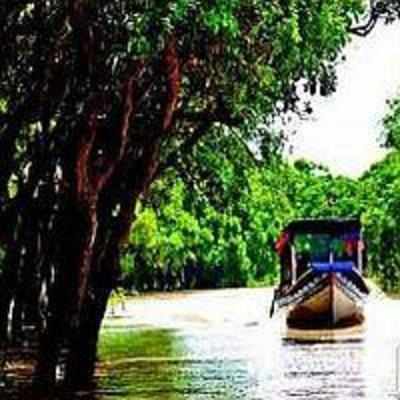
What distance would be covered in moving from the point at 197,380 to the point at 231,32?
10690 millimetres

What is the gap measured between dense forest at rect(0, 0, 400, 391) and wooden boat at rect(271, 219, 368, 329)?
876cm

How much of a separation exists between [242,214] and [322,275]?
19.2ft

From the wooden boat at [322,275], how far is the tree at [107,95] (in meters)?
13.5

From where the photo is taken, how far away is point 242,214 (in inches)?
1261

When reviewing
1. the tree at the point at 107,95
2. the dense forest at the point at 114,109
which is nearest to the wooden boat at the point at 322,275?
the dense forest at the point at 114,109

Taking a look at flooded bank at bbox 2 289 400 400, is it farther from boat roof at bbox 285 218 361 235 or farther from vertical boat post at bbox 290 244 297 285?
boat roof at bbox 285 218 361 235

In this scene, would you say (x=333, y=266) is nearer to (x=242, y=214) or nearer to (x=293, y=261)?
(x=293, y=261)

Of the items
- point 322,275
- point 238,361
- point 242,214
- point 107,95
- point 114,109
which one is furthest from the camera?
point 322,275

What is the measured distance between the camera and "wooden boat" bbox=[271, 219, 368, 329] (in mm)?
37281

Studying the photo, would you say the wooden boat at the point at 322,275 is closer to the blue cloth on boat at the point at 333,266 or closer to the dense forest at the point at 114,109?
the blue cloth on boat at the point at 333,266

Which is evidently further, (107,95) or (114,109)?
(114,109)

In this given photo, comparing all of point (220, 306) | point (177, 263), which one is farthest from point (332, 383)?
point (177, 263)

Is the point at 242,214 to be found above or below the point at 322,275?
above

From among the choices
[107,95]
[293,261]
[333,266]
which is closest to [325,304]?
[333,266]
